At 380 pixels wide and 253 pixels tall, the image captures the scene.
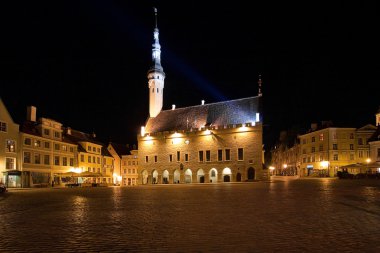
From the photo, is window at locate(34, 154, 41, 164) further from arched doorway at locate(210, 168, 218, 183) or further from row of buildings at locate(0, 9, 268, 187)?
arched doorway at locate(210, 168, 218, 183)

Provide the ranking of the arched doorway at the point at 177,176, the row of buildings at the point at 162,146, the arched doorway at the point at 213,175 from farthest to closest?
1. the arched doorway at the point at 177,176
2. the arched doorway at the point at 213,175
3. the row of buildings at the point at 162,146

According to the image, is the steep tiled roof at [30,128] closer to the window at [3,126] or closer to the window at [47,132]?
the window at [47,132]

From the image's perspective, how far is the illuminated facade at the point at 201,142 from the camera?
5784 cm

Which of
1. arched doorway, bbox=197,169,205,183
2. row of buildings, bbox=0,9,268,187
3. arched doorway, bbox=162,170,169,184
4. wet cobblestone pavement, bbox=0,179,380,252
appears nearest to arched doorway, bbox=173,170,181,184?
row of buildings, bbox=0,9,268,187

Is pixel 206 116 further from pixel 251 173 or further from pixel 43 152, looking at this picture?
pixel 43 152

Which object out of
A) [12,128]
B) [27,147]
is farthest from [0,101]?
[27,147]

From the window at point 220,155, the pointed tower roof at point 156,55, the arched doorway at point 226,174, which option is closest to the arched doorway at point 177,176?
the window at point 220,155

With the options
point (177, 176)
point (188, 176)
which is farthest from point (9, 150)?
point (188, 176)

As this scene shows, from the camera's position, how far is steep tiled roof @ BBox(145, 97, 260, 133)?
6069 cm

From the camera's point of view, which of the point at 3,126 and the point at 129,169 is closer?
the point at 3,126

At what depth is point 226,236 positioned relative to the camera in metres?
7.91

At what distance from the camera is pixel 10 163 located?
45.1 meters

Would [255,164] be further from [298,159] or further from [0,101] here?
[0,101]

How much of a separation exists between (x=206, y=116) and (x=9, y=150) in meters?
32.0
